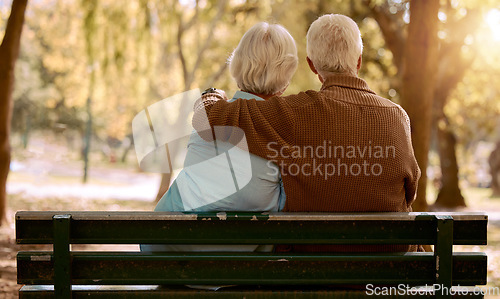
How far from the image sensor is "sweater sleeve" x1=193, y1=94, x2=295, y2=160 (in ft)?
7.83

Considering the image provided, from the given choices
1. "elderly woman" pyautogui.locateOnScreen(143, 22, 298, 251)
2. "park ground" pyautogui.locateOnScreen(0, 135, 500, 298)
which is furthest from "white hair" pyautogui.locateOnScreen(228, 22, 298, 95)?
"park ground" pyautogui.locateOnScreen(0, 135, 500, 298)

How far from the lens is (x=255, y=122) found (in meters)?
2.39

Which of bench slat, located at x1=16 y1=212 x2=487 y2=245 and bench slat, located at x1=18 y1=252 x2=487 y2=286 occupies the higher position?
bench slat, located at x1=16 y1=212 x2=487 y2=245

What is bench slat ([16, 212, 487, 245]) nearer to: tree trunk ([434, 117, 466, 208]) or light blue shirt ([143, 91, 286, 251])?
light blue shirt ([143, 91, 286, 251])

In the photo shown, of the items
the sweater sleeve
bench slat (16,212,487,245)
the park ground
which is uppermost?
the sweater sleeve

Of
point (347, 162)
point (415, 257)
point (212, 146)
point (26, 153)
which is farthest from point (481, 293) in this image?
point (26, 153)

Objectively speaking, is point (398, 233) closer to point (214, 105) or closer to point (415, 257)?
point (415, 257)

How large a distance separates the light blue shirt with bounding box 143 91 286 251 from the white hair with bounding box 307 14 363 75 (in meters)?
0.36

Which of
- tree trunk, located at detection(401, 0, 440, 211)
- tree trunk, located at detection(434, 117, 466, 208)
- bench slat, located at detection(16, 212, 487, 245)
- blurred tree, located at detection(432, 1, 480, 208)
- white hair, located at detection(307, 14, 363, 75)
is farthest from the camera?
tree trunk, located at detection(434, 117, 466, 208)

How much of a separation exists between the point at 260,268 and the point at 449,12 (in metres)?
13.8

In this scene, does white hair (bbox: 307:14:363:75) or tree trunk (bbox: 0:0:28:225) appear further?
tree trunk (bbox: 0:0:28:225)

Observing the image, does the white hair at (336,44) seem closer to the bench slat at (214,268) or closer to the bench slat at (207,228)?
the bench slat at (207,228)

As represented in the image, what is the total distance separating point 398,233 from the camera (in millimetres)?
2314

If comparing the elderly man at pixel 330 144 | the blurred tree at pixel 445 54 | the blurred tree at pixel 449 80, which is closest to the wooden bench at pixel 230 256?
the elderly man at pixel 330 144
